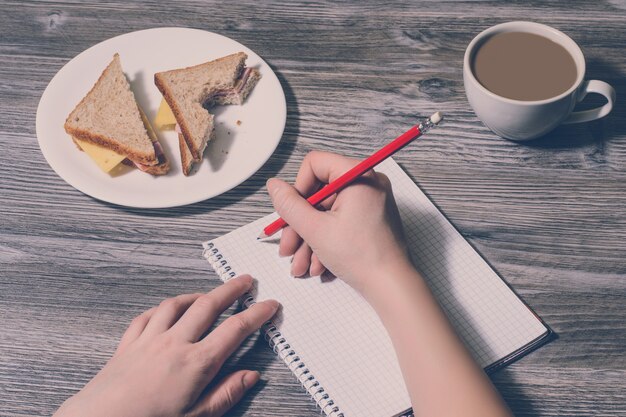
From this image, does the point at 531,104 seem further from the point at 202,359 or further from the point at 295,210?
the point at 202,359

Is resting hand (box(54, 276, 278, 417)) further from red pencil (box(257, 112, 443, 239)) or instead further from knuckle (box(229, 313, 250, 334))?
red pencil (box(257, 112, 443, 239))

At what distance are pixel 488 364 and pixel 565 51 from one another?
0.46 m

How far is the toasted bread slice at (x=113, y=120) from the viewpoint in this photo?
3.15 ft

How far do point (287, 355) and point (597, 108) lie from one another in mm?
589

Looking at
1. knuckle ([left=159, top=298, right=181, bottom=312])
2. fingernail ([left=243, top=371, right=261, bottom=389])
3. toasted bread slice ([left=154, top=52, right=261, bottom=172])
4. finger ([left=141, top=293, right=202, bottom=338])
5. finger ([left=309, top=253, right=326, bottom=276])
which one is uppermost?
toasted bread slice ([left=154, top=52, right=261, bottom=172])

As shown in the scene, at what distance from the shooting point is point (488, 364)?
794mm

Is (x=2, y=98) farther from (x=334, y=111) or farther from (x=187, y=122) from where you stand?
(x=334, y=111)

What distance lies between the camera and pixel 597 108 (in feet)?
3.26

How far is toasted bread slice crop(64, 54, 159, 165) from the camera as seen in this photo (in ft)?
3.15

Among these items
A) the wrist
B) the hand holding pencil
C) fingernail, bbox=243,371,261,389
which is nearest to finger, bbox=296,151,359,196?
the hand holding pencil

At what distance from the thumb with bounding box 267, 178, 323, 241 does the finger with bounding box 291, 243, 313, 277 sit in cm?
4

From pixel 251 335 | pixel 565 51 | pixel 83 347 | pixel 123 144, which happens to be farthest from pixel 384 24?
pixel 83 347

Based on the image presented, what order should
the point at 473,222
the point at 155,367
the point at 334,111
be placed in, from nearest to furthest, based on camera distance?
the point at 155,367 < the point at 473,222 < the point at 334,111

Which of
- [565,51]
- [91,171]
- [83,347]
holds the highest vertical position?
[565,51]
